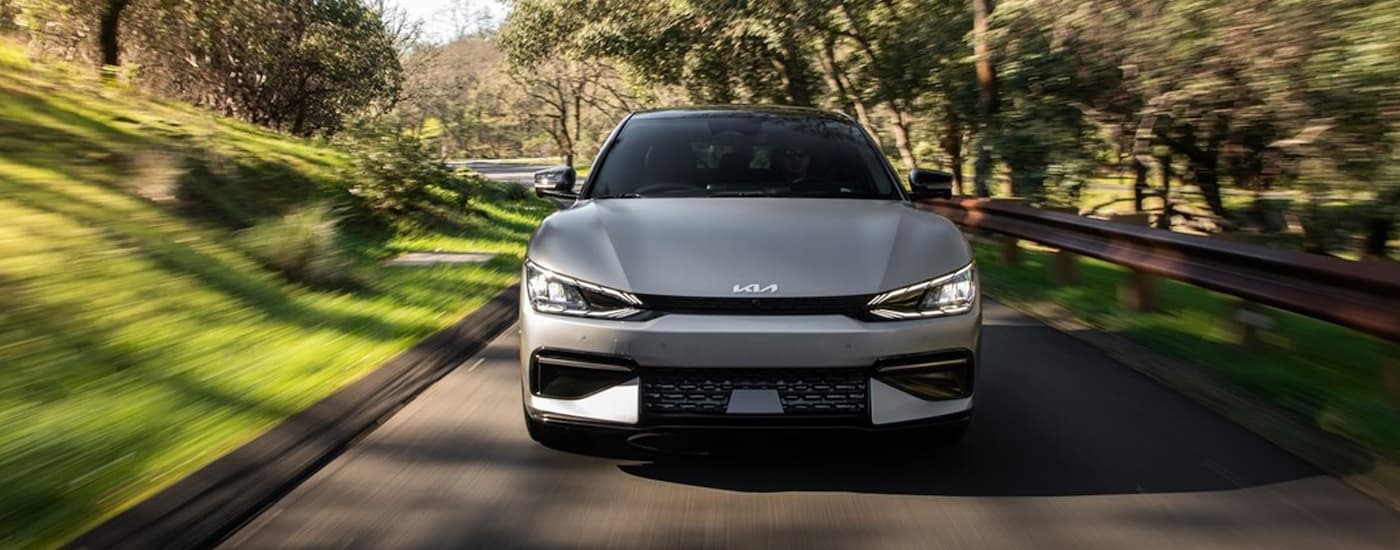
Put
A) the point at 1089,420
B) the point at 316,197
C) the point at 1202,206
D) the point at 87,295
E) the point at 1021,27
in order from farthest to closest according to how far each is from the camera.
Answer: the point at 1202,206 < the point at 1021,27 < the point at 316,197 < the point at 87,295 < the point at 1089,420

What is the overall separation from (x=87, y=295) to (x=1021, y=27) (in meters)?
10.7

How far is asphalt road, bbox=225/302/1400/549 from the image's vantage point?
11.2 feet

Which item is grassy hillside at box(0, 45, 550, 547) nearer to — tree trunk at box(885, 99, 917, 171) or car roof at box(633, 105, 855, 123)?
car roof at box(633, 105, 855, 123)

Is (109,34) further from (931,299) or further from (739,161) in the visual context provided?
(931,299)

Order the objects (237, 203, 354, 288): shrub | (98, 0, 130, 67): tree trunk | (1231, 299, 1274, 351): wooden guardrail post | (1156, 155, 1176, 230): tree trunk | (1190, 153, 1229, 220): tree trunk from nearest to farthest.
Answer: (1231, 299, 1274, 351): wooden guardrail post
(237, 203, 354, 288): shrub
(1190, 153, 1229, 220): tree trunk
(1156, 155, 1176, 230): tree trunk
(98, 0, 130, 67): tree trunk

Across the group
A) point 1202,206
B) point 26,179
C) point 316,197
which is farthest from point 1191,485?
point 1202,206

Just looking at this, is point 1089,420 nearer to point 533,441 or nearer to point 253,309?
point 533,441

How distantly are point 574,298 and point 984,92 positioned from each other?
39.6ft

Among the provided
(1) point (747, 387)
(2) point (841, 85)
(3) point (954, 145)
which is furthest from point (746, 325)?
(2) point (841, 85)

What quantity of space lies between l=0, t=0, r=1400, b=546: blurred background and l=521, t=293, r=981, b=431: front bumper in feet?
4.93

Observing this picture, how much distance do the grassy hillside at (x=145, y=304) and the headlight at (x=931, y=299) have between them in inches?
101

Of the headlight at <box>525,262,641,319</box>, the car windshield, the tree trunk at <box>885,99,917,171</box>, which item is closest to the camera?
the headlight at <box>525,262,641,319</box>

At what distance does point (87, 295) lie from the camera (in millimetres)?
5969

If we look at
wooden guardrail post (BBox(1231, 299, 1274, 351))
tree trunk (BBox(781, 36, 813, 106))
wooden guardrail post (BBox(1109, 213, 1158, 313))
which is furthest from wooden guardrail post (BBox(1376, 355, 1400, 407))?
tree trunk (BBox(781, 36, 813, 106))
